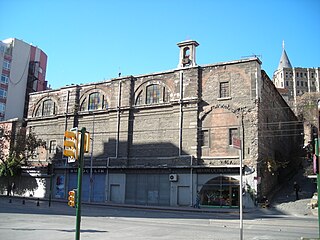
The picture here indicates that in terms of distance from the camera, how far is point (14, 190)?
4284 centimetres

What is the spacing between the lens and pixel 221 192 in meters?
30.4

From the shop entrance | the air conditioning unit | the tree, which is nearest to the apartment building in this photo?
the tree

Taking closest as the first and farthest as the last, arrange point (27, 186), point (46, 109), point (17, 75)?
point (27, 186), point (46, 109), point (17, 75)

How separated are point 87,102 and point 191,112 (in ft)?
44.2

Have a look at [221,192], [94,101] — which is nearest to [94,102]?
[94,101]

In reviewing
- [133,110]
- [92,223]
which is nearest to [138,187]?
[133,110]

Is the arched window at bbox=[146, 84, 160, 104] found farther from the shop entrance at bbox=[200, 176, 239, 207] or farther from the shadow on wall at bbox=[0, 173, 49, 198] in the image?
the shadow on wall at bbox=[0, 173, 49, 198]

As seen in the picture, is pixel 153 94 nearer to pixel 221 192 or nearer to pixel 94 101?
pixel 94 101

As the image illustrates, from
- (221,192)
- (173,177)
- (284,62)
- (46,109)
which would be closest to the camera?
(221,192)

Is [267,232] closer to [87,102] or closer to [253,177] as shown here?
[253,177]

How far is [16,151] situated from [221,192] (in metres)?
24.8

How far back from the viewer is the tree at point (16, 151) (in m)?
40.8

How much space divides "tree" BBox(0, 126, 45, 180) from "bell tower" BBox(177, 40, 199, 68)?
63.0 feet

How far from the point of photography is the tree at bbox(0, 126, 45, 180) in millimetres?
40781
